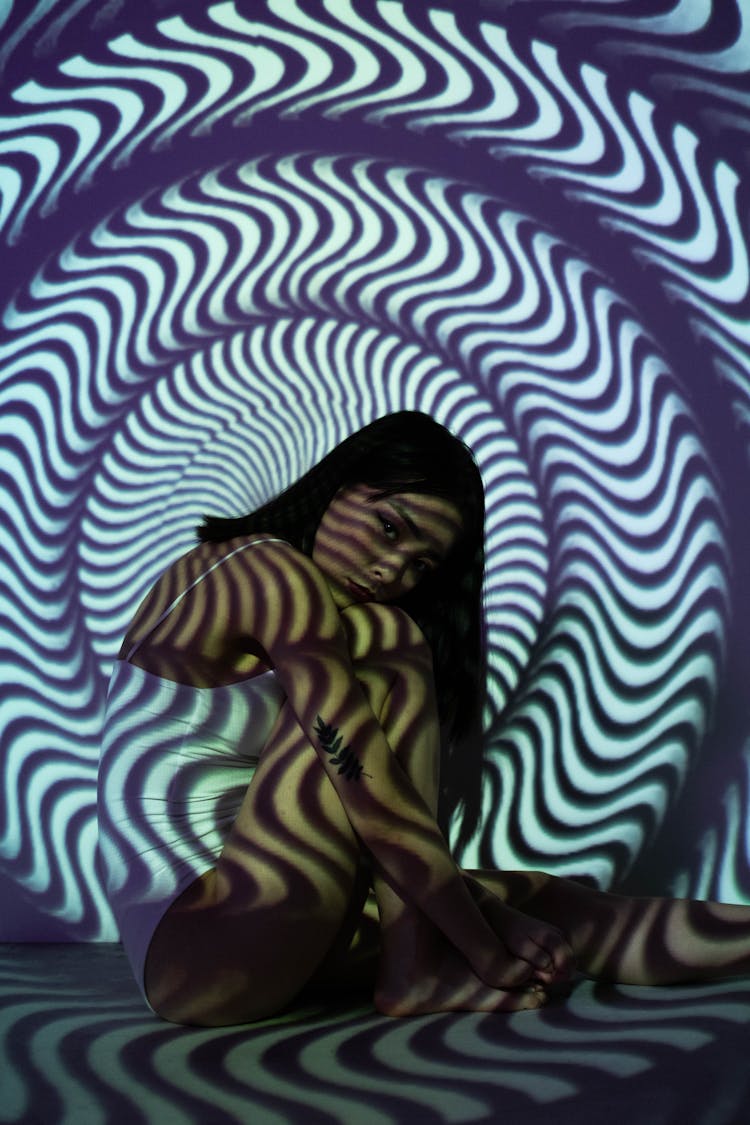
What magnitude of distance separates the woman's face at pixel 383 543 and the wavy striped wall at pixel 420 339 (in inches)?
14.7

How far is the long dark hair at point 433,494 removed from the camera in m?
1.54

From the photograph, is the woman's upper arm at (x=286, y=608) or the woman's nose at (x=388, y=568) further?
the woman's nose at (x=388, y=568)

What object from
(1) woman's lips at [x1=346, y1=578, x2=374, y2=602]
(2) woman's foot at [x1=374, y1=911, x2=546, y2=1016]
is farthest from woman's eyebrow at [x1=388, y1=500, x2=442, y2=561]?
(2) woman's foot at [x1=374, y1=911, x2=546, y2=1016]

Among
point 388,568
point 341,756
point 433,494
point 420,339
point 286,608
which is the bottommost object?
point 341,756

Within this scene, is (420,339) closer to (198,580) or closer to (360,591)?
(360,591)

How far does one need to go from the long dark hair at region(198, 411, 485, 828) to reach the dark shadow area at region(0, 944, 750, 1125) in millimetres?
572

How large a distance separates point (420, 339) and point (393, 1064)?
4.19 feet

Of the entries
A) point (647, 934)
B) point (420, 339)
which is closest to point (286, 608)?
point (647, 934)

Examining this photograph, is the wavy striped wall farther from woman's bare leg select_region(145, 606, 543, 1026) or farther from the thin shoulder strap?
woman's bare leg select_region(145, 606, 543, 1026)

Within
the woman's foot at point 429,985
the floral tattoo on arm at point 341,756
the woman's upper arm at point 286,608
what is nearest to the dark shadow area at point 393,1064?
the woman's foot at point 429,985

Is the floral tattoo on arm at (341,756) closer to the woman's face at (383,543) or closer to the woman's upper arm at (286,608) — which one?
the woman's upper arm at (286,608)

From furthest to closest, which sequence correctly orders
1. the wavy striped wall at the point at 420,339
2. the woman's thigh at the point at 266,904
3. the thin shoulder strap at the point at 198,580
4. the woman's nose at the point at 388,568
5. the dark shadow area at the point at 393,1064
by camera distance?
the wavy striped wall at the point at 420,339 → the woman's nose at the point at 388,568 → the thin shoulder strap at the point at 198,580 → the woman's thigh at the point at 266,904 → the dark shadow area at the point at 393,1064

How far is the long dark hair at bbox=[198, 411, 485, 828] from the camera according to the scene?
154cm

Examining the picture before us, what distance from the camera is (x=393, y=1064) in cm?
105
